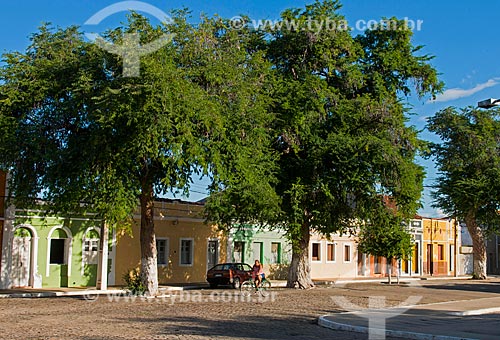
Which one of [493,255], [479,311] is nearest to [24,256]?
[479,311]

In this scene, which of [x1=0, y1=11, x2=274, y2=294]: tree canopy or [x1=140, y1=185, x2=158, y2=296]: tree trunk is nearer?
[x1=0, y1=11, x2=274, y2=294]: tree canopy

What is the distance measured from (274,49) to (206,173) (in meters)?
10.7

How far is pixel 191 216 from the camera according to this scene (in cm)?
4006

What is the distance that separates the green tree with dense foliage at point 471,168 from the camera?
171 ft

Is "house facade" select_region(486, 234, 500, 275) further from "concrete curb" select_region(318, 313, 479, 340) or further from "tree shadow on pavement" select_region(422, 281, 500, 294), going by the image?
"concrete curb" select_region(318, 313, 479, 340)

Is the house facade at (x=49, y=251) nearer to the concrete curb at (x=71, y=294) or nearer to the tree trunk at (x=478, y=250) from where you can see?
the concrete curb at (x=71, y=294)

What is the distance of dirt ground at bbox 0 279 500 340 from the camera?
15.6m

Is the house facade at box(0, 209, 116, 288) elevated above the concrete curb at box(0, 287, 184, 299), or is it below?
above

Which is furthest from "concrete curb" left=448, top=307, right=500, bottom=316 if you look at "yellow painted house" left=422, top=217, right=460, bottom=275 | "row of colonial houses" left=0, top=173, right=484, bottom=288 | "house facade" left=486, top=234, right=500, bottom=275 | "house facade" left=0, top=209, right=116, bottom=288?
"house facade" left=486, top=234, right=500, bottom=275

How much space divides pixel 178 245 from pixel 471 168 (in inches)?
1057

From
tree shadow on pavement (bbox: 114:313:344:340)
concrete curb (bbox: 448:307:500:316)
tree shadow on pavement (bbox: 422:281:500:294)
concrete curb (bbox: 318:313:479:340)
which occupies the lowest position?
tree shadow on pavement (bbox: 422:281:500:294)

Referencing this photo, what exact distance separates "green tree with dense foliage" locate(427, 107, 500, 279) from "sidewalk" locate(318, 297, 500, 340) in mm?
29263

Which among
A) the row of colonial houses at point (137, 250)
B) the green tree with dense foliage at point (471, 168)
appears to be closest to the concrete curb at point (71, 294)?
the row of colonial houses at point (137, 250)

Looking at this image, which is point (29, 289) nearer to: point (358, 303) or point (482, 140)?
point (358, 303)
